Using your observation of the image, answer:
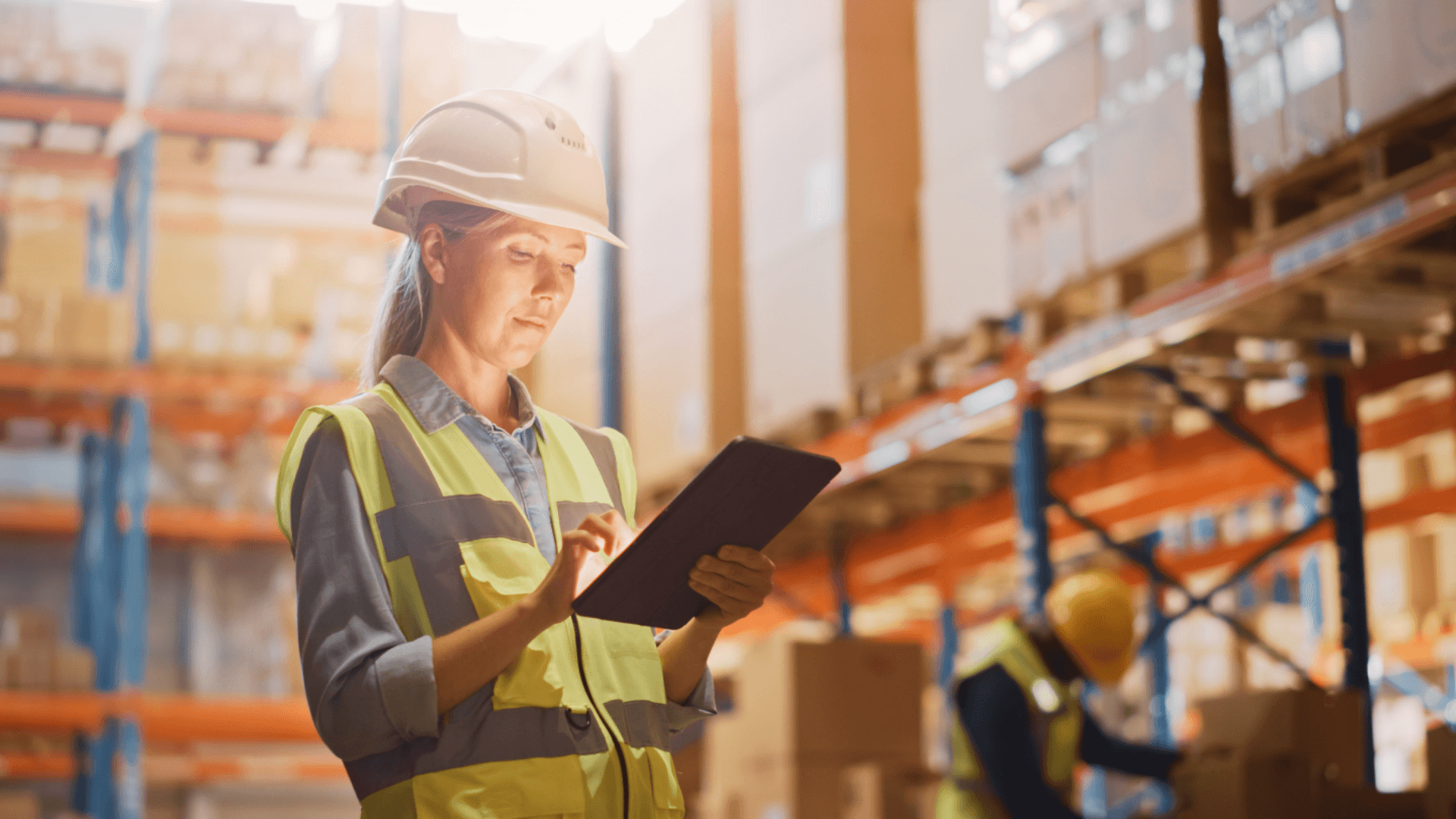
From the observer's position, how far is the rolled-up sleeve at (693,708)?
5.69 feet

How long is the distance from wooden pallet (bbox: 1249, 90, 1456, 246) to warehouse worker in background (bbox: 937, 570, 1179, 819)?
1.26 metres

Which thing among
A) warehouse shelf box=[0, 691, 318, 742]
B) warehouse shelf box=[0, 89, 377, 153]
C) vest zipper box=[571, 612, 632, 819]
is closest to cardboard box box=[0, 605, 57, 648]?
warehouse shelf box=[0, 691, 318, 742]

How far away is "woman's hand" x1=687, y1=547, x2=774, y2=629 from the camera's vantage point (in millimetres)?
1580

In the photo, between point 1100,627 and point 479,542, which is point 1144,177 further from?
point 479,542

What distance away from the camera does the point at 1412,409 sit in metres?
6.46

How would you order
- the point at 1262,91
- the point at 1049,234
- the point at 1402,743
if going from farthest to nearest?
the point at 1402,743
the point at 1049,234
the point at 1262,91

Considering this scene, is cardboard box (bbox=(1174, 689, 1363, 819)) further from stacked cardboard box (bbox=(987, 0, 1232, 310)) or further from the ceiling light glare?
the ceiling light glare

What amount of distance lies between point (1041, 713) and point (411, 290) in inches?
133

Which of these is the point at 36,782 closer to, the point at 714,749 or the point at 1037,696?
the point at 714,749

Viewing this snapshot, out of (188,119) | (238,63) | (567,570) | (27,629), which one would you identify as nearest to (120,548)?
(27,629)

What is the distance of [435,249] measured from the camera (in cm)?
166

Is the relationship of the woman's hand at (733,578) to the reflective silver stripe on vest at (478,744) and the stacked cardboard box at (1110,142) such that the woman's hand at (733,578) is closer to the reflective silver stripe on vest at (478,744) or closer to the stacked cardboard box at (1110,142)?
the reflective silver stripe on vest at (478,744)

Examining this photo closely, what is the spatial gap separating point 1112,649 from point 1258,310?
118 cm

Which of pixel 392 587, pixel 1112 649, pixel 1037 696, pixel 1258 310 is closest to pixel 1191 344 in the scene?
pixel 1258 310
